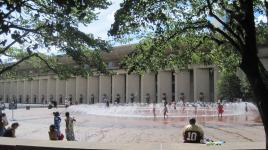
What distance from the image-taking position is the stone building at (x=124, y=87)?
10050 centimetres

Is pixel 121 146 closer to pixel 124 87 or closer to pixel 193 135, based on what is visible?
pixel 193 135

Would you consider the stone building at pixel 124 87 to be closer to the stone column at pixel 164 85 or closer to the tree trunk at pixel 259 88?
the stone column at pixel 164 85

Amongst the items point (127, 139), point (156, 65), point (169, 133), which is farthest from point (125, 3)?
point (169, 133)

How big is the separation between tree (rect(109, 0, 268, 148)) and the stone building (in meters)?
68.0

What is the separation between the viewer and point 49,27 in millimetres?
14664

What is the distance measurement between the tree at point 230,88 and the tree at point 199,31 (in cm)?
7087

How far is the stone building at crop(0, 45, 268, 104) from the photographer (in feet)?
330

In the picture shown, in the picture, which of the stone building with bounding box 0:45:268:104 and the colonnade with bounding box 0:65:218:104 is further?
the colonnade with bounding box 0:65:218:104

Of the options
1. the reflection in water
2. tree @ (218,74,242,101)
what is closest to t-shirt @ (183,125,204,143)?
the reflection in water

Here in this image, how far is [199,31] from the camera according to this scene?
10562 millimetres

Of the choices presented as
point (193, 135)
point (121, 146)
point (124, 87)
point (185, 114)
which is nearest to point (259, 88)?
point (121, 146)

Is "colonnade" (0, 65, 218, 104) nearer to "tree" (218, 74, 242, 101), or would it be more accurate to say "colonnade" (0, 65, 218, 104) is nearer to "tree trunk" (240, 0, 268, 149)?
"tree" (218, 74, 242, 101)

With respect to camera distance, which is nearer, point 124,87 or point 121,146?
point 121,146

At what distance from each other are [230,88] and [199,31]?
72056 millimetres
